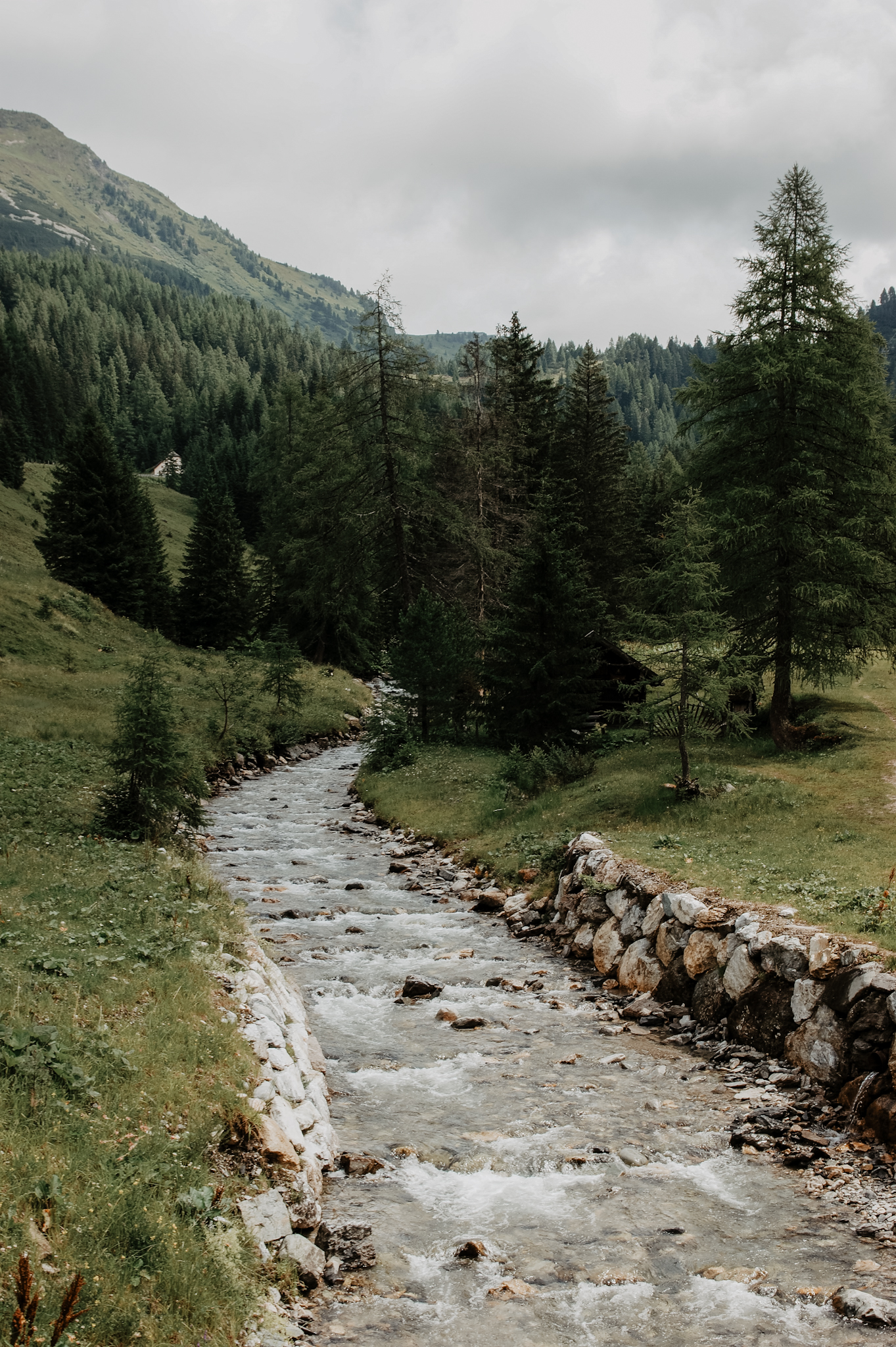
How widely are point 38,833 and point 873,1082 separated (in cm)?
1352

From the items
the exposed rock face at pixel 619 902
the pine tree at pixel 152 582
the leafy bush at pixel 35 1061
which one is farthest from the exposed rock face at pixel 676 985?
the pine tree at pixel 152 582

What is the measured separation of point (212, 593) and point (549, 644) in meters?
34.2

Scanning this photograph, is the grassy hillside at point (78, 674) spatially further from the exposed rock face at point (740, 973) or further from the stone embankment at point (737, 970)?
the exposed rock face at point (740, 973)

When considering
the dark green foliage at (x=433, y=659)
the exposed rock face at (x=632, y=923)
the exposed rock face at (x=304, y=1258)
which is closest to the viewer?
the exposed rock face at (x=304, y=1258)

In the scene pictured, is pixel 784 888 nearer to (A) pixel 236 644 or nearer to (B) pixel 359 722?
(B) pixel 359 722

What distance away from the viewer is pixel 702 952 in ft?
37.0

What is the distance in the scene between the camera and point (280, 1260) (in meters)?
5.63

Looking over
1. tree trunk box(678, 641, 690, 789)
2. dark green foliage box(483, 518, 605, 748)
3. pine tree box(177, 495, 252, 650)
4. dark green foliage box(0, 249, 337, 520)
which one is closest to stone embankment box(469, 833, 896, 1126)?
tree trunk box(678, 641, 690, 789)

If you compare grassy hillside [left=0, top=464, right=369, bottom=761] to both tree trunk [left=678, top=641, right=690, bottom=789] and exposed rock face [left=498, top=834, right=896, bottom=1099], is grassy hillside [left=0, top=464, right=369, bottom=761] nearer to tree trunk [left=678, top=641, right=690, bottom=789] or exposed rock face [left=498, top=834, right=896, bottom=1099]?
tree trunk [left=678, top=641, right=690, bottom=789]

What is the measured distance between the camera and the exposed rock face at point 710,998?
10.6 meters

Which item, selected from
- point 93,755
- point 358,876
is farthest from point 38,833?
point 93,755

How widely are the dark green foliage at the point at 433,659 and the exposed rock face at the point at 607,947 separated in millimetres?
17210

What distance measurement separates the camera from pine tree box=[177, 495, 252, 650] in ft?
176

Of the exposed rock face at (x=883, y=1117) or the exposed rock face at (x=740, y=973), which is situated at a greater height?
the exposed rock face at (x=740, y=973)
